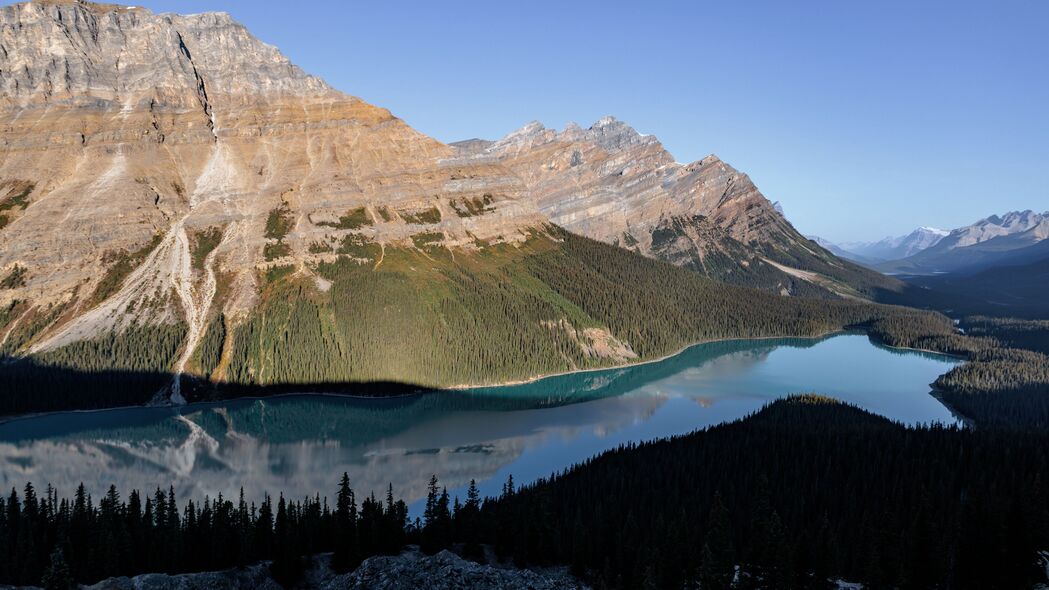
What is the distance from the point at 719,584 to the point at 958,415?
120 m

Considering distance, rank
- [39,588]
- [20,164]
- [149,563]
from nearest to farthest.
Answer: [39,588], [149,563], [20,164]

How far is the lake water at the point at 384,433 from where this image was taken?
104 meters

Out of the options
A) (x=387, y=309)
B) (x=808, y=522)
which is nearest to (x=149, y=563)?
(x=808, y=522)

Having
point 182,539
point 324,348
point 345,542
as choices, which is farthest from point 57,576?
point 324,348

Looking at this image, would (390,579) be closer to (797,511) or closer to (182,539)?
(182,539)

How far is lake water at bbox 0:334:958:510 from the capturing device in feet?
340

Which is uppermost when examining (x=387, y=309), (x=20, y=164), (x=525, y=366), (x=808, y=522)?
(x=20, y=164)

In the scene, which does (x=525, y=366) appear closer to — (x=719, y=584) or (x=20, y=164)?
(x=719, y=584)

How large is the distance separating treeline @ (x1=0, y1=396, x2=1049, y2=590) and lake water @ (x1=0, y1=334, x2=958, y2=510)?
20.7m

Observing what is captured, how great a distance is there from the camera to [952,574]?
56469 mm

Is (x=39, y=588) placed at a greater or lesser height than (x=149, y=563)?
greater

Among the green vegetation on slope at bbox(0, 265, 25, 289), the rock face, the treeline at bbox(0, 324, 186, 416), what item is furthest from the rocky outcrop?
the green vegetation on slope at bbox(0, 265, 25, 289)

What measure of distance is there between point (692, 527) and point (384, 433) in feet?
244

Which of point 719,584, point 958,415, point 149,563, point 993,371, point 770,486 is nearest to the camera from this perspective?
point 719,584
